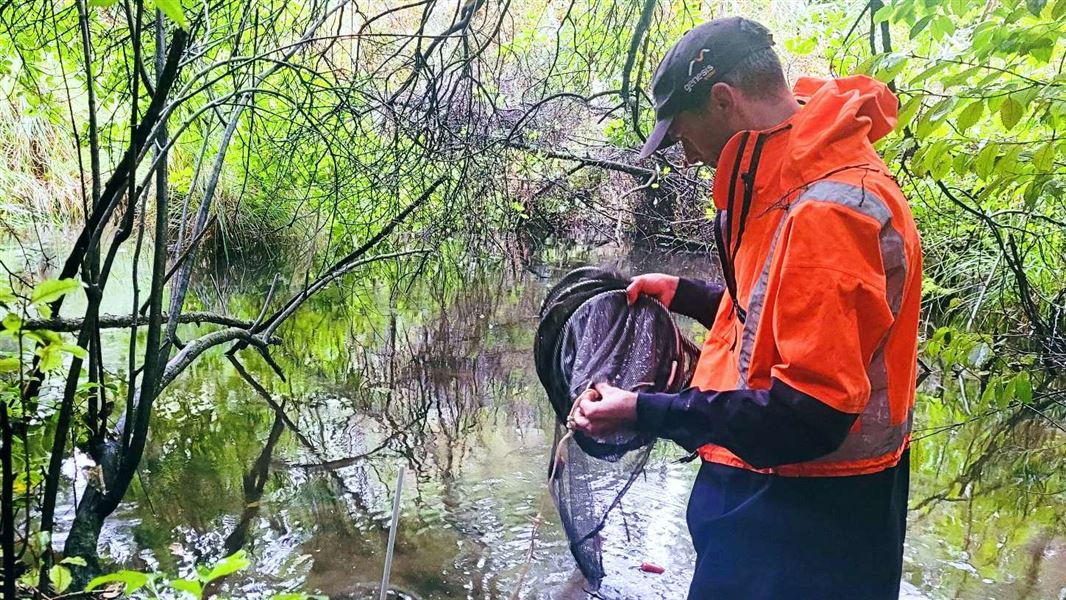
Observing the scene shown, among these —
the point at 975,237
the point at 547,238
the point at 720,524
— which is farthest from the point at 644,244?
the point at 720,524

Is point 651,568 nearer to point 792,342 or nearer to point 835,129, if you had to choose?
point 792,342

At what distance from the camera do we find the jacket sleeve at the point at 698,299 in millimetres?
2084

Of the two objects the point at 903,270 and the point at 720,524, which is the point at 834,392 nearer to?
the point at 903,270

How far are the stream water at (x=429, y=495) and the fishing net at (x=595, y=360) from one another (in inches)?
23.3

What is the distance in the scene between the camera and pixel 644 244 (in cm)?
1313

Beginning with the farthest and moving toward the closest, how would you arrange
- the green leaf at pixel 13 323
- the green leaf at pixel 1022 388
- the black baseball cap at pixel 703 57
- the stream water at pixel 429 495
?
the stream water at pixel 429 495
the green leaf at pixel 1022 388
the black baseball cap at pixel 703 57
the green leaf at pixel 13 323

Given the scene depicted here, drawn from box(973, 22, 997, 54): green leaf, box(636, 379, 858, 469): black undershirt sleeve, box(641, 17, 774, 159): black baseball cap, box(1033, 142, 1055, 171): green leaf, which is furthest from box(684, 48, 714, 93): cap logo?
box(1033, 142, 1055, 171): green leaf

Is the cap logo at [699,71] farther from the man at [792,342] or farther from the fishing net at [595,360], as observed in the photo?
the fishing net at [595,360]

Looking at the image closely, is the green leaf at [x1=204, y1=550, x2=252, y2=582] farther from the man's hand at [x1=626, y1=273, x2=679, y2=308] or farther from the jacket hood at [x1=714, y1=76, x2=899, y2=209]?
the man's hand at [x1=626, y1=273, x2=679, y2=308]

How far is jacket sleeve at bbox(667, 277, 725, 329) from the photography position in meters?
2.08

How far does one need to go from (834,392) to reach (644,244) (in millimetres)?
12065

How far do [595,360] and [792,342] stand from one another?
1.09 m

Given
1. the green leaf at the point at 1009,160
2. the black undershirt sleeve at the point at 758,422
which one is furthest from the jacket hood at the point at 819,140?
the green leaf at the point at 1009,160

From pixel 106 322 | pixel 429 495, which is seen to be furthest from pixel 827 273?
pixel 429 495
